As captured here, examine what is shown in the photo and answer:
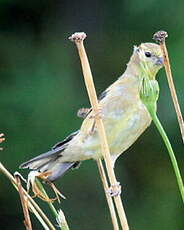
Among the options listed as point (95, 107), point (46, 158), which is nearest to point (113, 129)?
point (46, 158)

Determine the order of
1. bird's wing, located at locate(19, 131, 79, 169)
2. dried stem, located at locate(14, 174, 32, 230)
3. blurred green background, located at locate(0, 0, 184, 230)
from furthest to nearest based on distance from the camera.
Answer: blurred green background, located at locate(0, 0, 184, 230) < bird's wing, located at locate(19, 131, 79, 169) < dried stem, located at locate(14, 174, 32, 230)

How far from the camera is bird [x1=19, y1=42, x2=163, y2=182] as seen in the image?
151 centimetres

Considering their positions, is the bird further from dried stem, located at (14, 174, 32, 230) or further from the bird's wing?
dried stem, located at (14, 174, 32, 230)

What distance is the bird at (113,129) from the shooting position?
1514mm

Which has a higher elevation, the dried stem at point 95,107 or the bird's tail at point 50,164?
the dried stem at point 95,107

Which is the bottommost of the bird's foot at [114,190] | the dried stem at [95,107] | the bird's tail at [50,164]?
the bird's tail at [50,164]

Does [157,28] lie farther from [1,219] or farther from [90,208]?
[1,219]

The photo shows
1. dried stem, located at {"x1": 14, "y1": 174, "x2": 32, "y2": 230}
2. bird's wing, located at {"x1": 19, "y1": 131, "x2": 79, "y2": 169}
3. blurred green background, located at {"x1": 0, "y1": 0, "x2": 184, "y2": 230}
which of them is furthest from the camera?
blurred green background, located at {"x1": 0, "y1": 0, "x2": 184, "y2": 230}

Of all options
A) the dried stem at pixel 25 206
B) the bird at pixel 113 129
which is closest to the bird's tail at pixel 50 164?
the bird at pixel 113 129

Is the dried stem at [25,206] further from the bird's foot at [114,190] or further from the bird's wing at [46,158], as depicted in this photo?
the bird's wing at [46,158]

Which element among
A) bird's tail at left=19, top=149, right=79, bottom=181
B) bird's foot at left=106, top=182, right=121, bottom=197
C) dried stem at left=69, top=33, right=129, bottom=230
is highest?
dried stem at left=69, top=33, right=129, bottom=230

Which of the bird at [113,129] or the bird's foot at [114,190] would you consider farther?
the bird at [113,129]

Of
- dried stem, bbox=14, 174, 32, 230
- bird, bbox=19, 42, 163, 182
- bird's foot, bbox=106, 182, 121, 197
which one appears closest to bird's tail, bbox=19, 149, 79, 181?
bird, bbox=19, 42, 163, 182

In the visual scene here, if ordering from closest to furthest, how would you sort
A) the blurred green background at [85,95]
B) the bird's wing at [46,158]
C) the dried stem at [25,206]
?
the dried stem at [25,206], the bird's wing at [46,158], the blurred green background at [85,95]
